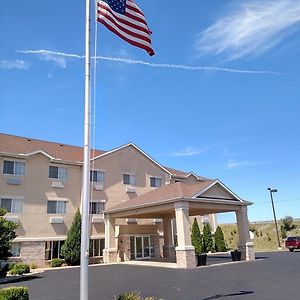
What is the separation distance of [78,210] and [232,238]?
33691 mm

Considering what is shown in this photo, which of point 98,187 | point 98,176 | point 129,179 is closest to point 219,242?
point 129,179

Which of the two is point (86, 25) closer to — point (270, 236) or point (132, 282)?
point (132, 282)

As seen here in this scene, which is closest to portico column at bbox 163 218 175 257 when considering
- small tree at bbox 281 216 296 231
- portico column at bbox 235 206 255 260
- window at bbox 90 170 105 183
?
window at bbox 90 170 105 183

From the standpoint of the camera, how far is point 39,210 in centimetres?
2931

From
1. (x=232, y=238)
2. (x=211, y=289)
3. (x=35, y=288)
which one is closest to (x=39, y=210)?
(x=35, y=288)

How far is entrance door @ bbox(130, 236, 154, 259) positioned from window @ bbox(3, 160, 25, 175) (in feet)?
38.8

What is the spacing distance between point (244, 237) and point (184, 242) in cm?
691

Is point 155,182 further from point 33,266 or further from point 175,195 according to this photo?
point 33,266

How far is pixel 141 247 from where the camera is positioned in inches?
1336

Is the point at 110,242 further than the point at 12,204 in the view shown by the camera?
Yes

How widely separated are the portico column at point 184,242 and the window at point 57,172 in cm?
1283

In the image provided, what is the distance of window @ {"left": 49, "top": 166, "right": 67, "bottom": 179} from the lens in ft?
102

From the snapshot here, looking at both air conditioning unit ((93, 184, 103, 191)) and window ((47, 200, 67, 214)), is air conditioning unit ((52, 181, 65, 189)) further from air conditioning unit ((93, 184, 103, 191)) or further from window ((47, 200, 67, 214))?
air conditioning unit ((93, 184, 103, 191))

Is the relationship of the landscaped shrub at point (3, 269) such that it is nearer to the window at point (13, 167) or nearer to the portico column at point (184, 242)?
the window at point (13, 167)
